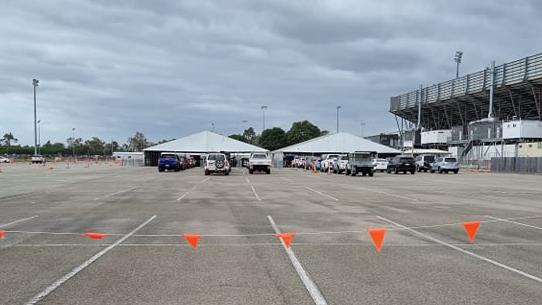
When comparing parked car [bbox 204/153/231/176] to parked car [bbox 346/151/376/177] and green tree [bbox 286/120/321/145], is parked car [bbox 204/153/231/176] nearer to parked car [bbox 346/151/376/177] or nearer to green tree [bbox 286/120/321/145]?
parked car [bbox 346/151/376/177]

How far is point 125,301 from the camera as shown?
5.89 meters

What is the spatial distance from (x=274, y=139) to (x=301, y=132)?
8.79 meters

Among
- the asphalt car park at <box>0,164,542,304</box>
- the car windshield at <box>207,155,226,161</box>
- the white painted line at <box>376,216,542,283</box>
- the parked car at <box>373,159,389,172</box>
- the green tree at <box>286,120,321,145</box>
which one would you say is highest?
the green tree at <box>286,120,321,145</box>

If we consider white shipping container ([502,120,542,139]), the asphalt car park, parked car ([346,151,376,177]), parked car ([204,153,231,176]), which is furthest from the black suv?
the asphalt car park

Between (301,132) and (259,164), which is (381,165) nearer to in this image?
(259,164)

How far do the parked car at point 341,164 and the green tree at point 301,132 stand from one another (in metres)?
114

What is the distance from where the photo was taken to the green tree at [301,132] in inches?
6476

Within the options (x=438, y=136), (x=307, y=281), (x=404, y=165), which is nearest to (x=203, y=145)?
(x=404, y=165)

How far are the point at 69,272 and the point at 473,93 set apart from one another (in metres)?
89.8

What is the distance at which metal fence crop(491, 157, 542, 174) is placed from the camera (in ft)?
182

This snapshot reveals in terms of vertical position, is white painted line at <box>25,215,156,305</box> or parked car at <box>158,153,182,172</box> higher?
parked car at <box>158,153,182,172</box>

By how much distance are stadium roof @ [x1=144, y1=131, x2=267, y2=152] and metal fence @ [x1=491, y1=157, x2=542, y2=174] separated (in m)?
30.4

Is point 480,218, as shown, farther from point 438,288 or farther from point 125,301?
point 125,301

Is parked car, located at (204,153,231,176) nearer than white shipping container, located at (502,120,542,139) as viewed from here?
Yes
